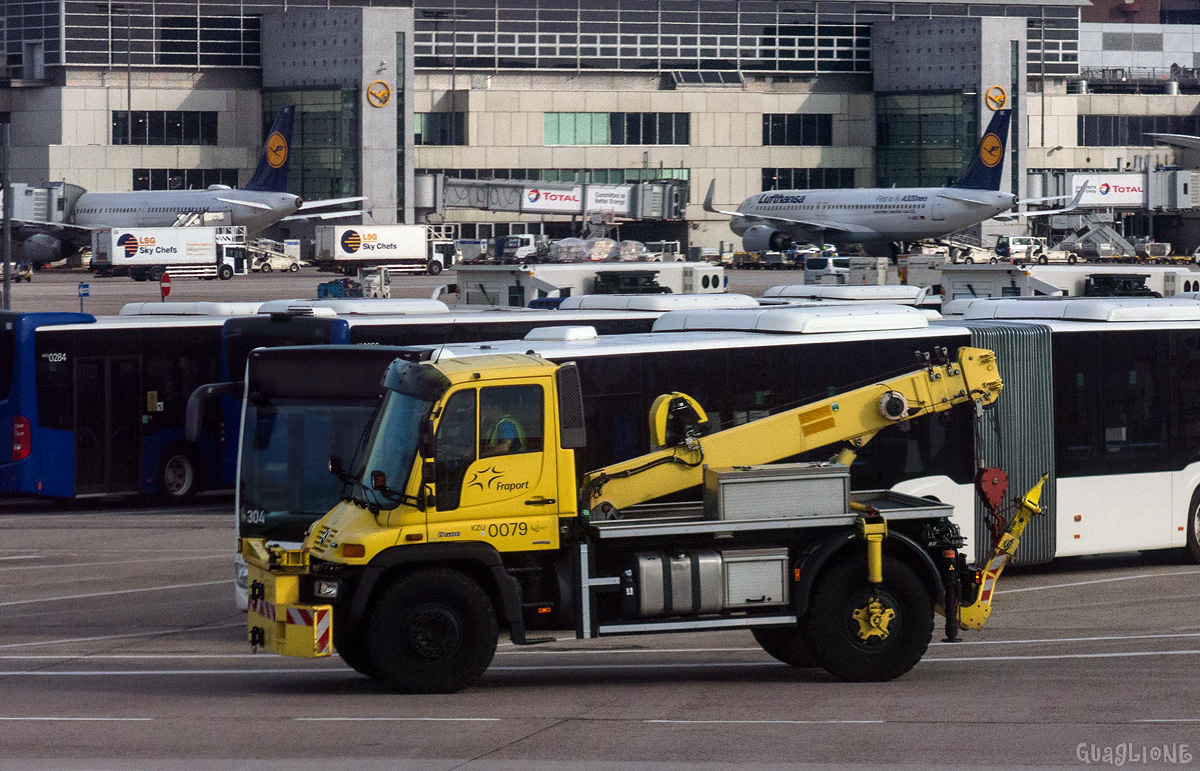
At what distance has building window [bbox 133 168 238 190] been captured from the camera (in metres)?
117

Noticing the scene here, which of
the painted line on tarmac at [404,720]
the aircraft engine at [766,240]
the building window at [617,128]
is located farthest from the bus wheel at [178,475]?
the building window at [617,128]

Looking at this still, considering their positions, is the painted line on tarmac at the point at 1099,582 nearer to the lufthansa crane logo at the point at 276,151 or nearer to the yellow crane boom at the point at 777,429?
the yellow crane boom at the point at 777,429

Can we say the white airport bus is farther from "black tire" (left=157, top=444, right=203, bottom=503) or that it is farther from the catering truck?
the catering truck

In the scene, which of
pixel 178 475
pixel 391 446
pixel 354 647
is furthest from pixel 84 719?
pixel 178 475

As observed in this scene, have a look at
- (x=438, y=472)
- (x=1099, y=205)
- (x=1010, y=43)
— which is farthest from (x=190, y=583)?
(x=1099, y=205)

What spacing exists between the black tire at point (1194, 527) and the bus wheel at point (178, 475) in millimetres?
17449

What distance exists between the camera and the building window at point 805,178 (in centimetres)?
12769

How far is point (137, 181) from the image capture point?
11656 centimetres

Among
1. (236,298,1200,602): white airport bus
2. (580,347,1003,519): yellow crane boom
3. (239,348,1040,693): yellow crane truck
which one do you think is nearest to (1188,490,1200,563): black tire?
(236,298,1200,602): white airport bus

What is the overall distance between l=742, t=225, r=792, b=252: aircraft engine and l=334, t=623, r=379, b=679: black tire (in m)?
92.2

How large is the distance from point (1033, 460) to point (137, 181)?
4072 inches

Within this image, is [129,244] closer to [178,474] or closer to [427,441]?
[178,474]

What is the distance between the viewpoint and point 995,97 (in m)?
123

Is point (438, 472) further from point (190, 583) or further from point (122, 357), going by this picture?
point (122, 357)
